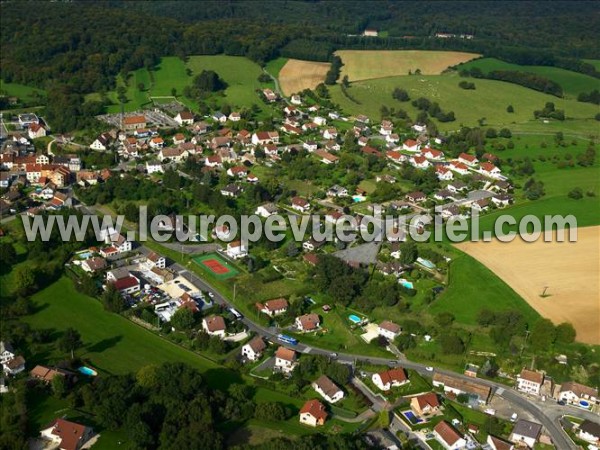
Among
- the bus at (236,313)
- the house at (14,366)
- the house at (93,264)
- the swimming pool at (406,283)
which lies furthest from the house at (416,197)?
the house at (14,366)

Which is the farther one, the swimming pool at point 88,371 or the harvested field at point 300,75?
the harvested field at point 300,75

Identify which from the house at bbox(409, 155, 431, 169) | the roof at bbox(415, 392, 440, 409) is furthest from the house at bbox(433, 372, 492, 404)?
the house at bbox(409, 155, 431, 169)

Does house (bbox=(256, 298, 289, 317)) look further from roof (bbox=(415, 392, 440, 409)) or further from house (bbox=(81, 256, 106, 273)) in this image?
house (bbox=(81, 256, 106, 273))

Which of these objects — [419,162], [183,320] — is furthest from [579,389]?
[419,162]

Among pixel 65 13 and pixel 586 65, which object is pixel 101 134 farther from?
pixel 586 65

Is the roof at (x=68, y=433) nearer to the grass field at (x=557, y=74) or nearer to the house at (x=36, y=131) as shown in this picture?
the house at (x=36, y=131)
